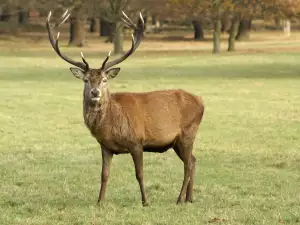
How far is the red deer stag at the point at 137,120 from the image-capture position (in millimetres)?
8945

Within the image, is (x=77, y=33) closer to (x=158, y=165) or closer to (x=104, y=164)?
(x=158, y=165)

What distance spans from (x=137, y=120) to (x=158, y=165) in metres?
3.30

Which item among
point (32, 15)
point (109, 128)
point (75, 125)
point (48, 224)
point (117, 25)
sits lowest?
point (32, 15)

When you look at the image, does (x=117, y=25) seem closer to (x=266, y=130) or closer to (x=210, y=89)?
(x=210, y=89)

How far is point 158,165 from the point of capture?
40.5 feet

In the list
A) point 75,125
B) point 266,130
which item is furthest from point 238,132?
point 75,125

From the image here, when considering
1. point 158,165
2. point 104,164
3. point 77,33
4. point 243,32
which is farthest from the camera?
point 243,32

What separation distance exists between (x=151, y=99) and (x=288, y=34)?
6473 cm

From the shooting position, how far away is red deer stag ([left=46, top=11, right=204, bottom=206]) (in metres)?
8.95

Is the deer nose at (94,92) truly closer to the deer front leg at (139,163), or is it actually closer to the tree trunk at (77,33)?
the deer front leg at (139,163)

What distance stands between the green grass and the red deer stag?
1.68 feet

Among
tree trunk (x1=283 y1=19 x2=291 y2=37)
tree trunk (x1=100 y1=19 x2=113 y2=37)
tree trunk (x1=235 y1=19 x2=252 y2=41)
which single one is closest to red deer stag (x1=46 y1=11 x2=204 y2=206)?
tree trunk (x1=235 y1=19 x2=252 y2=41)

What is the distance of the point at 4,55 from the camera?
157 feet

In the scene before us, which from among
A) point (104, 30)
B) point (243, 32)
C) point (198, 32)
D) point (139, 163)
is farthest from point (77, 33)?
point (139, 163)
